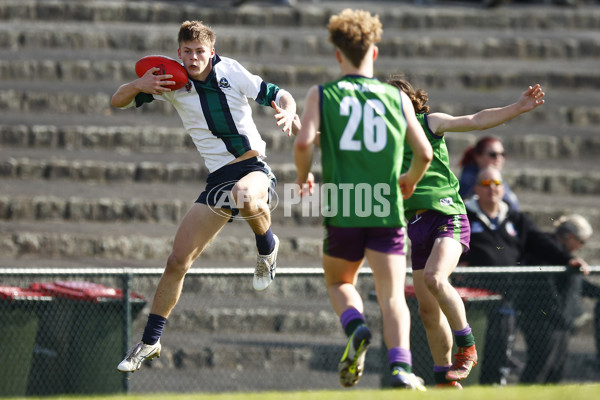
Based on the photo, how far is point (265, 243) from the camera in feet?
24.1

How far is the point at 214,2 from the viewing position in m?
17.8

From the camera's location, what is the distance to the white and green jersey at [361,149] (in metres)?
5.45

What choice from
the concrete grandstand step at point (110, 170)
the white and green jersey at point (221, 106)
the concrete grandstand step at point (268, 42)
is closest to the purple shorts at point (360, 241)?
the white and green jersey at point (221, 106)

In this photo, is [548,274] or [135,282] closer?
[548,274]

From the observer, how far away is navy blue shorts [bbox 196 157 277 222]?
6.79m

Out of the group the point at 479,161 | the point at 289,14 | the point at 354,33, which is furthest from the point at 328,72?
the point at 354,33

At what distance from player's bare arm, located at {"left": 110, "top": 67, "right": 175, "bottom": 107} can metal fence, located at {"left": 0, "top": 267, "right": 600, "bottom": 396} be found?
228 centimetres

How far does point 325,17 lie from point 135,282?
26.0 feet

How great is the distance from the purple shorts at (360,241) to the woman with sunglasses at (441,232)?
981 millimetres

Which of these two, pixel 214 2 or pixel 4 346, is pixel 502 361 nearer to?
pixel 4 346

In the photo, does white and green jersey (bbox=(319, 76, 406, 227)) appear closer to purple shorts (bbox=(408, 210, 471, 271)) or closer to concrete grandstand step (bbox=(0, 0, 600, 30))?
purple shorts (bbox=(408, 210, 471, 271))

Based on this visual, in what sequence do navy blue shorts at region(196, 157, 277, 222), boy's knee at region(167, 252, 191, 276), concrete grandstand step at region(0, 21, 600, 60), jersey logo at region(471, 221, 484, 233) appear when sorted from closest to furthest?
navy blue shorts at region(196, 157, 277, 222)
boy's knee at region(167, 252, 191, 276)
jersey logo at region(471, 221, 484, 233)
concrete grandstand step at region(0, 21, 600, 60)

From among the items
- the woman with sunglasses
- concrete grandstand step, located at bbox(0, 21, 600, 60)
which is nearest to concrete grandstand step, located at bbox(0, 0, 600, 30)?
concrete grandstand step, located at bbox(0, 21, 600, 60)

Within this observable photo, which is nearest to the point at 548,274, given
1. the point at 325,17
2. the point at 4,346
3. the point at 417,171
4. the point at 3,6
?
the point at 417,171
